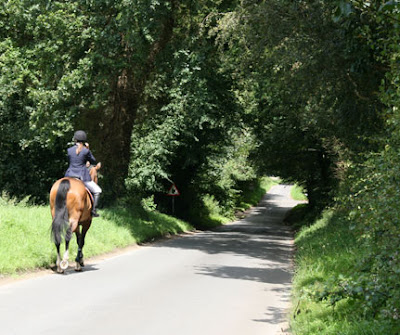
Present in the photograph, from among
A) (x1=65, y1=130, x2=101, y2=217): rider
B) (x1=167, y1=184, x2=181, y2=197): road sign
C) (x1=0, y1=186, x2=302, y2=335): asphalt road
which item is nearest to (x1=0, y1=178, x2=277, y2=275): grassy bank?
(x1=0, y1=186, x2=302, y2=335): asphalt road

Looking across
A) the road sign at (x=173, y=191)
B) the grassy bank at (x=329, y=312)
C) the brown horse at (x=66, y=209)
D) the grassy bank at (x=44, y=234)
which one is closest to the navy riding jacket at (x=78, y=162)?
the brown horse at (x=66, y=209)

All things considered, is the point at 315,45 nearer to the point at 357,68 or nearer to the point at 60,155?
the point at 357,68

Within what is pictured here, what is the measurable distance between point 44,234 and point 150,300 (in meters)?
4.89

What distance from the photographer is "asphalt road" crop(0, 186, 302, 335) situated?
257 inches

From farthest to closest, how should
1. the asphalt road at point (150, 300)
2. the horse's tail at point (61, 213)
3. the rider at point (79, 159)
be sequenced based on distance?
the rider at point (79, 159), the horse's tail at point (61, 213), the asphalt road at point (150, 300)

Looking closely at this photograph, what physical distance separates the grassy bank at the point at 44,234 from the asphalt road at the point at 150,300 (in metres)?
0.66

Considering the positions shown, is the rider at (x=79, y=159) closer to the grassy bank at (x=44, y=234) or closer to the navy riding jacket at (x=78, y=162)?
the navy riding jacket at (x=78, y=162)

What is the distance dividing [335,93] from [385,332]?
9.28 meters

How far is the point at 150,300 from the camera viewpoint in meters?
8.05

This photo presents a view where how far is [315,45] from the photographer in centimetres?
1310

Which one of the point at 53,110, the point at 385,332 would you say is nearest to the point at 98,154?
the point at 53,110

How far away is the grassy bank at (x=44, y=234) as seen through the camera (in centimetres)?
1007

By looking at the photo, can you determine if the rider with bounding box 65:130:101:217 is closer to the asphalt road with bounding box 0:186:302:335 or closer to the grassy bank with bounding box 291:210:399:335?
the asphalt road with bounding box 0:186:302:335

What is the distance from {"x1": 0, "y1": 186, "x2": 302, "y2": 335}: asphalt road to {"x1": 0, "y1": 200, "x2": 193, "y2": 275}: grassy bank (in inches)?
26.0
